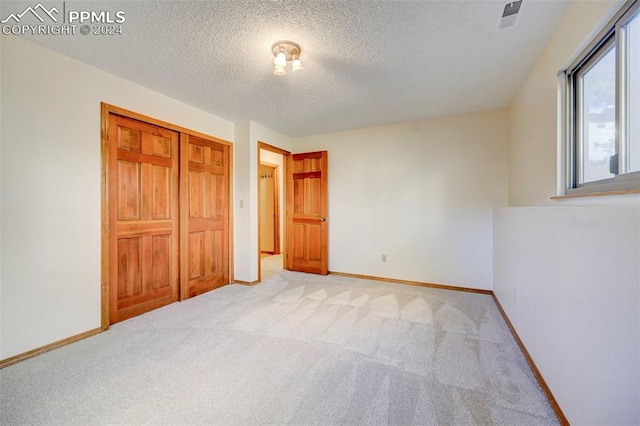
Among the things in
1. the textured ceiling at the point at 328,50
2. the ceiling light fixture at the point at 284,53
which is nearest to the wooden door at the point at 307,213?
the textured ceiling at the point at 328,50

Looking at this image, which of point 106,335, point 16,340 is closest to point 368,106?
point 106,335

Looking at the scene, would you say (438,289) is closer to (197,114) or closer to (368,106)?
(368,106)

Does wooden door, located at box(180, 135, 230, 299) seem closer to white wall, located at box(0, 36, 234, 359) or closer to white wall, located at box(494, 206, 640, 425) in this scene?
white wall, located at box(0, 36, 234, 359)

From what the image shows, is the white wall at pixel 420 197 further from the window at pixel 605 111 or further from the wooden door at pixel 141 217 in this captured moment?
the wooden door at pixel 141 217

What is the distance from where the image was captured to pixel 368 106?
3135mm

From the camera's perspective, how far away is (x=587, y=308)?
45.2 inches

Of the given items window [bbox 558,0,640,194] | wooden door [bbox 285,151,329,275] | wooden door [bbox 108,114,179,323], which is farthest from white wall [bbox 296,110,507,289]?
wooden door [bbox 108,114,179,323]

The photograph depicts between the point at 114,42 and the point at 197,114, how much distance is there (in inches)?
53.3

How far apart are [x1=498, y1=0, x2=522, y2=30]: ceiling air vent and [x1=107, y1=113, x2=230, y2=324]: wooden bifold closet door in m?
Result: 3.25

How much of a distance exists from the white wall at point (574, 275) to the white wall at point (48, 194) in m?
3.45

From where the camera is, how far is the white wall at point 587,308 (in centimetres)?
92

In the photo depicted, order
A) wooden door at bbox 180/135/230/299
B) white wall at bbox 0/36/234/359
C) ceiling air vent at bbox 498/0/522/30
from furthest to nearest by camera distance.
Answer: wooden door at bbox 180/135/230/299 → white wall at bbox 0/36/234/359 → ceiling air vent at bbox 498/0/522/30
